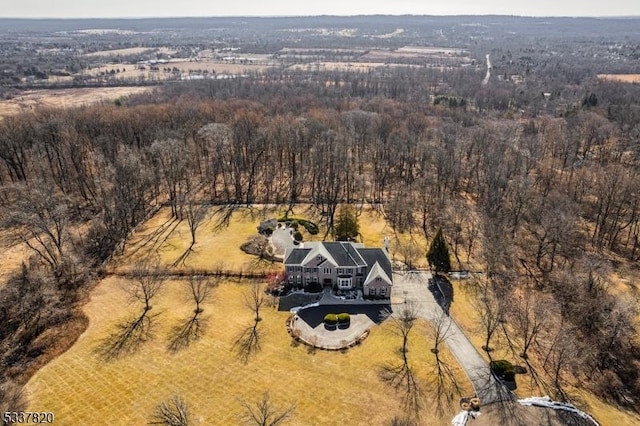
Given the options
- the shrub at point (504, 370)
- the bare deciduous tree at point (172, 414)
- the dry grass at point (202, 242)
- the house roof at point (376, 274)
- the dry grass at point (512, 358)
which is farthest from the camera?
the dry grass at point (202, 242)

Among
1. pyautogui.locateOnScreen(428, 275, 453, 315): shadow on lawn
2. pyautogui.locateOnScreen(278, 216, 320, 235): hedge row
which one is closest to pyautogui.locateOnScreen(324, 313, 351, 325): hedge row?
pyautogui.locateOnScreen(428, 275, 453, 315): shadow on lawn

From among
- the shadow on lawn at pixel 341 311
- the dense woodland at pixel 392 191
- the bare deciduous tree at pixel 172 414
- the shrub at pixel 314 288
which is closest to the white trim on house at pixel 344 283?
the shrub at pixel 314 288

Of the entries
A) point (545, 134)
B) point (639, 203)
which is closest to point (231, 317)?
point (639, 203)

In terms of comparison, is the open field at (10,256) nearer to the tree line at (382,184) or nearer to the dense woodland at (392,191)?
the tree line at (382,184)

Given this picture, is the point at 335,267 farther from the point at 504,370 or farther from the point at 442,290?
the point at 504,370

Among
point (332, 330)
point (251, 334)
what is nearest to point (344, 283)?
point (332, 330)

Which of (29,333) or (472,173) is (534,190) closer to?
(472,173)
